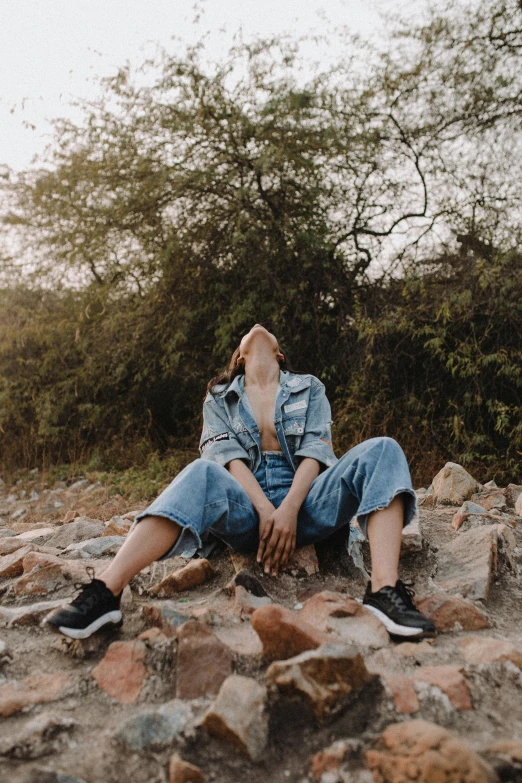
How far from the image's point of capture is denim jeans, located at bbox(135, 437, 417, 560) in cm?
180

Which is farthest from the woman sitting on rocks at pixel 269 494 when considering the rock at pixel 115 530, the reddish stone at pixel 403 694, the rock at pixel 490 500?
the rock at pixel 490 500

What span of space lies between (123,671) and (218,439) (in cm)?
101

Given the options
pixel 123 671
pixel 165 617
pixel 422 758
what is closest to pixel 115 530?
pixel 165 617

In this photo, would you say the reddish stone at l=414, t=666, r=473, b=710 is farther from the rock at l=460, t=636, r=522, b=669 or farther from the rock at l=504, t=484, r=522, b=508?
the rock at l=504, t=484, r=522, b=508

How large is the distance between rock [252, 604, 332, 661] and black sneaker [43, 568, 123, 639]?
461 mm

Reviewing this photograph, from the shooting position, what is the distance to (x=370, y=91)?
5.16m

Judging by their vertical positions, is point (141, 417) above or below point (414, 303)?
below

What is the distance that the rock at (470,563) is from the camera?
1943mm

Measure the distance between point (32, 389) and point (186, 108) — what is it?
3677mm

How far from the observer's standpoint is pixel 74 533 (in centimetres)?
298

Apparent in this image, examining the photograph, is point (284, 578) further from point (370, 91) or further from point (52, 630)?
point (370, 91)

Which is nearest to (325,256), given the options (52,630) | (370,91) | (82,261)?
(370,91)

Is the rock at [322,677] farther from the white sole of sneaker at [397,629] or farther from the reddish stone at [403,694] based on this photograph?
the white sole of sneaker at [397,629]

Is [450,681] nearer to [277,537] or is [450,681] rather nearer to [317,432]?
[277,537]
